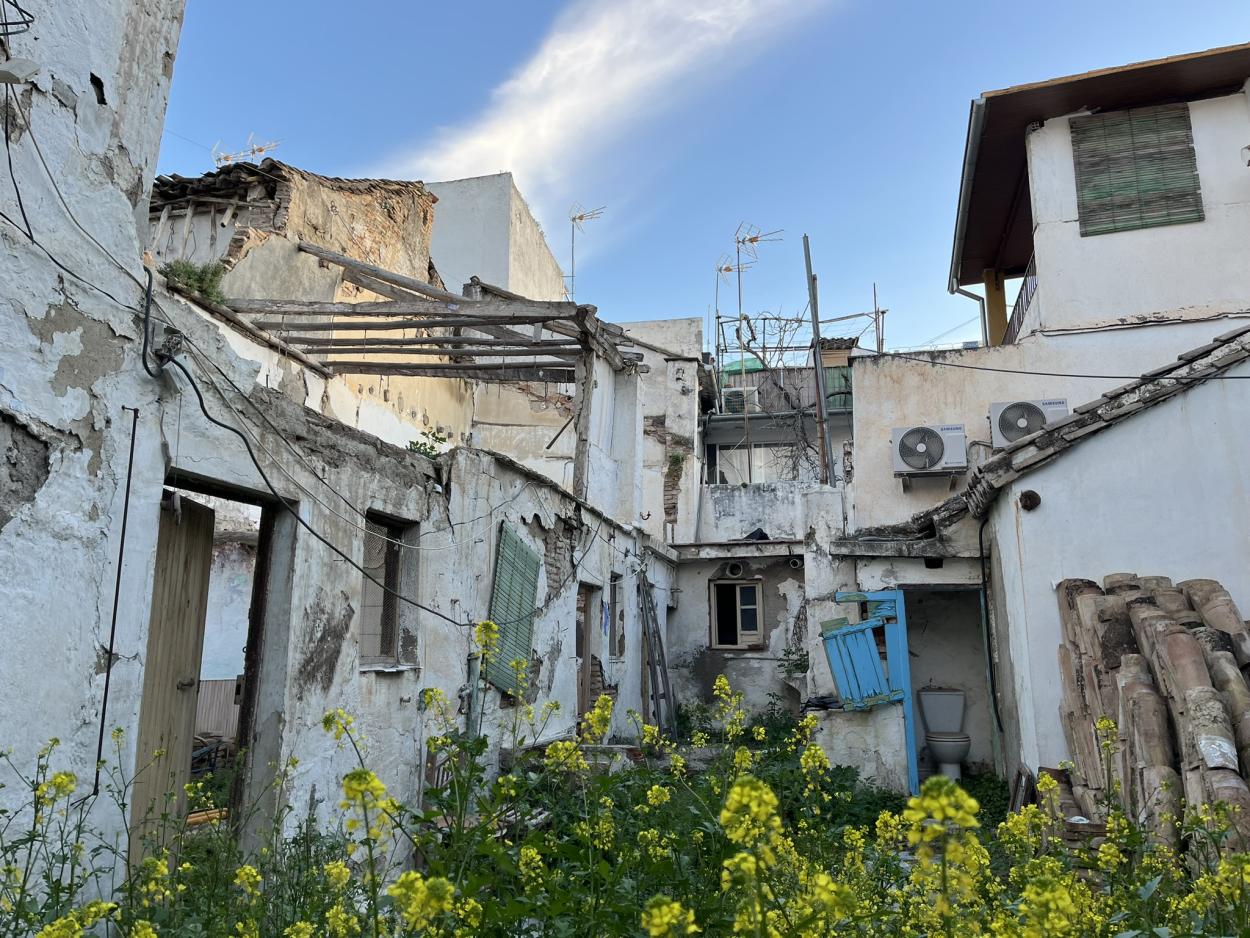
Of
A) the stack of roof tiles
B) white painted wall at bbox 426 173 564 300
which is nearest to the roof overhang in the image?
the stack of roof tiles

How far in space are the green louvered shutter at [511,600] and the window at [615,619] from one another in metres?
3.02

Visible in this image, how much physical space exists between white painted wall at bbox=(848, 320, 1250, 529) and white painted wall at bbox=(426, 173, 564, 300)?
11639mm

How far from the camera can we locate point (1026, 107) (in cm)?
1305

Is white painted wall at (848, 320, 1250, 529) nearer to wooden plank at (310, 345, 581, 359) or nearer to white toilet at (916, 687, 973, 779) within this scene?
white toilet at (916, 687, 973, 779)

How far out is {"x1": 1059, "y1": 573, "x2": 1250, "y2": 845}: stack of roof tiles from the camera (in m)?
5.16

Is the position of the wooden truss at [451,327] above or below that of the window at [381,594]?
above

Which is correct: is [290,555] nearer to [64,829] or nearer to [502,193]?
[64,829]

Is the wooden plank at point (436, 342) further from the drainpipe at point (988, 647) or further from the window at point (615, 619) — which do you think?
the drainpipe at point (988, 647)

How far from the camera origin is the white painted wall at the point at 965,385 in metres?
12.6

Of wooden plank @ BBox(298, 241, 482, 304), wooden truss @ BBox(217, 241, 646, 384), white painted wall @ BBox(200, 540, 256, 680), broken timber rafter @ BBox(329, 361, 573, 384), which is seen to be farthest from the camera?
white painted wall @ BBox(200, 540, 256, 680)

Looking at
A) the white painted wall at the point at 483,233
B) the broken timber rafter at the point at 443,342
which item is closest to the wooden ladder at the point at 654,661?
the broken timber rafter at the point at 443,342

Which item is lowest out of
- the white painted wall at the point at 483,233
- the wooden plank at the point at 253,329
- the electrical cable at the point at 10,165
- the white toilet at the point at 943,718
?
the white toilet at the point at 943,718

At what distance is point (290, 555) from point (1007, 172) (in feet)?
43.0

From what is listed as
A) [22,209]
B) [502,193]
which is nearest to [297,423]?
[22,209]
